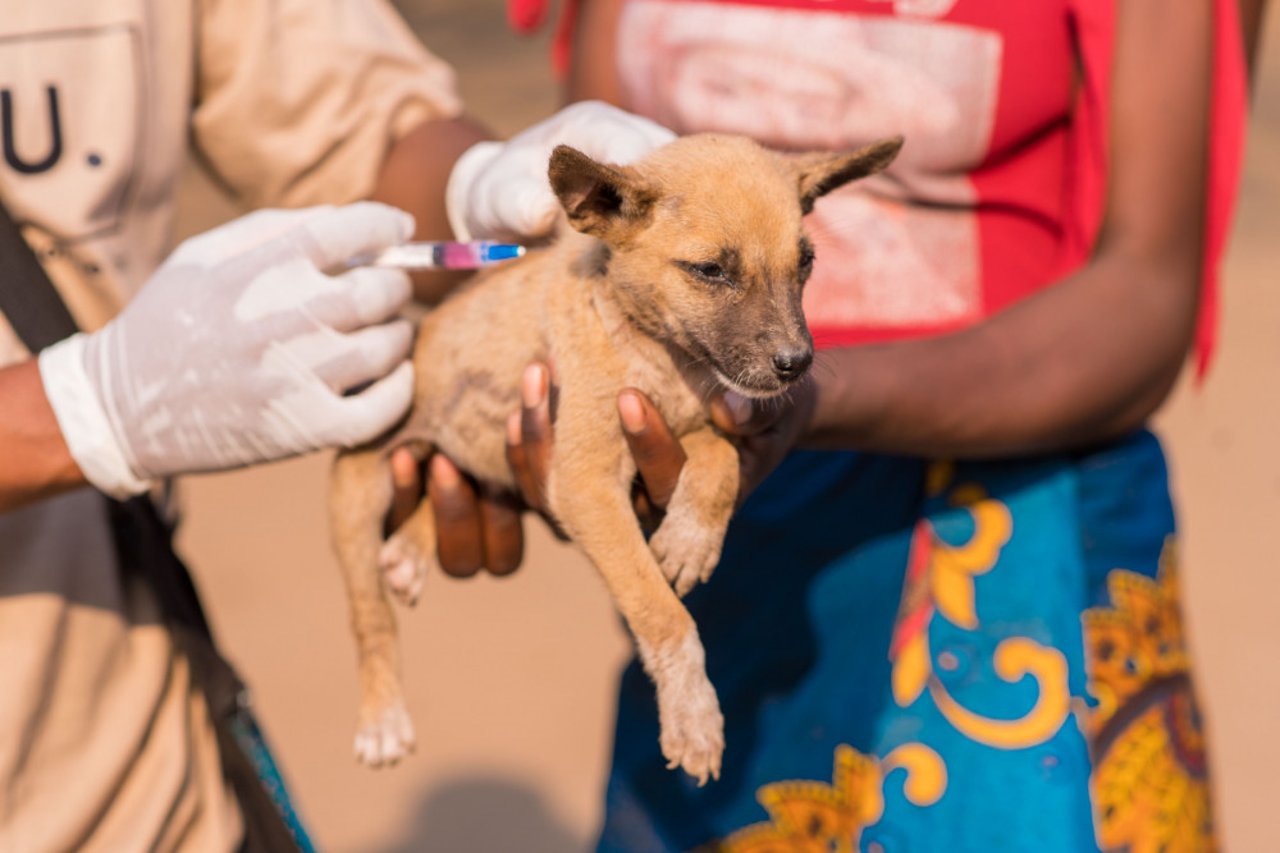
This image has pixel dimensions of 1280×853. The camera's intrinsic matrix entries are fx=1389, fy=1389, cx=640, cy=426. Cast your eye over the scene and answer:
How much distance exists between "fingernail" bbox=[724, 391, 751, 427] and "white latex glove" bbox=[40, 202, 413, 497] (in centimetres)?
72

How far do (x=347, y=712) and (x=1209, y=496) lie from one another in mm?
4479

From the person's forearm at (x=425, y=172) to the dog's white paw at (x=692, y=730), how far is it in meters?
1.39

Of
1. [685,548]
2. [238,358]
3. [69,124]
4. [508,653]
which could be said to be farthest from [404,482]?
[508,653]

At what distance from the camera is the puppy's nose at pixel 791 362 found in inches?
88.3

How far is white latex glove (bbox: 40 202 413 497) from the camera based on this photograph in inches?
96.5

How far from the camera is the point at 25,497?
2334mm

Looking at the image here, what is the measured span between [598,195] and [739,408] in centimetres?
45

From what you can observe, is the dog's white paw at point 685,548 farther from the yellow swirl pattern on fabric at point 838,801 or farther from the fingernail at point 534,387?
the yellow swirl pattern on fabric at point 838,801

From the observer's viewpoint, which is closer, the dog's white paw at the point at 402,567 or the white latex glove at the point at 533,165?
the white latex glove at the point at 533,165

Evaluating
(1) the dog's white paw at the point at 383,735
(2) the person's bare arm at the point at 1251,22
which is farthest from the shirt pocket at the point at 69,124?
(2) the person's bare arm at the point at 1251,22

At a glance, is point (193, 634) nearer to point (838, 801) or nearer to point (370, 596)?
point (370, 596)

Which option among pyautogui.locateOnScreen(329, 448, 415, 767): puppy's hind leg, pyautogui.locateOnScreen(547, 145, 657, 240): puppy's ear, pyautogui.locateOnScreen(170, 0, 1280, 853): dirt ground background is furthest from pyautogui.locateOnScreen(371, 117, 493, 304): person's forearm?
pyautogui.locateOnScreen(170, 0, 1280, 853): dirt ground background

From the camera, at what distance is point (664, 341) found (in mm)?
2547

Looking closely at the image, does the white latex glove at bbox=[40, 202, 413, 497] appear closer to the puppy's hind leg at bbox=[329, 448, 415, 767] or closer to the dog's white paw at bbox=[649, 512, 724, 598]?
the puppy's hind leg at bbox=[329, 448, 415, 767]
